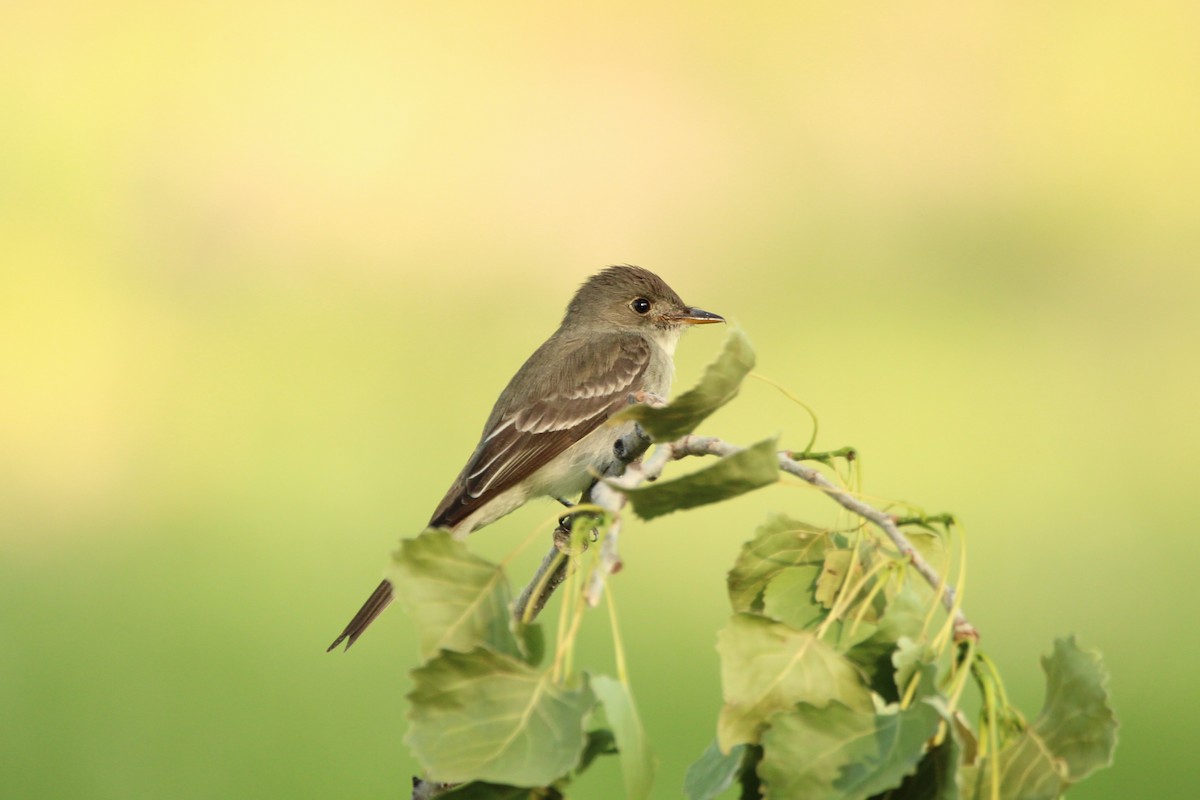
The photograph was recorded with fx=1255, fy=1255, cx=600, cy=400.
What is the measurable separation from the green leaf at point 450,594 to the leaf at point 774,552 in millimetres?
542

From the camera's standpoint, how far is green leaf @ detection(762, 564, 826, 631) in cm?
207

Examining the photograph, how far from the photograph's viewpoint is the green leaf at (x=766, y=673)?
1682mm

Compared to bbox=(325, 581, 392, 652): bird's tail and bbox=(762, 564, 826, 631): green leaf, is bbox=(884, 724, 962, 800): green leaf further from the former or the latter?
bbox=(325, 581, 392, 652): bird's tail

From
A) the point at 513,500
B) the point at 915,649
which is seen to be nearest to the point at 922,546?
the point at 915,649

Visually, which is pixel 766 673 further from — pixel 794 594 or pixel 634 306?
pixel 634 306

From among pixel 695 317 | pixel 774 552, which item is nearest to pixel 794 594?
pixel 774 552

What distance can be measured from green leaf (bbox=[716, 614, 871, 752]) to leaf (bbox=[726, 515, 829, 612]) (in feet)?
1.09

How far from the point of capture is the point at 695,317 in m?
6.03

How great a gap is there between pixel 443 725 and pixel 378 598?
2.39 meters

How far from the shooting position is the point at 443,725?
1521mm

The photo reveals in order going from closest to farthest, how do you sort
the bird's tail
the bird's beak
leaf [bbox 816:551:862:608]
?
1. leaf [bbox 816:551:862:608]
2. the bird's tail
3. the bird's beak

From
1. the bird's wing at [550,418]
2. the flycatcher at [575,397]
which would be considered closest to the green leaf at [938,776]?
the flycatcher at [575,397]

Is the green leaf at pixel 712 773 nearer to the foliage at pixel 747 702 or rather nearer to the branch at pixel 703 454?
the foliage at pixel 747 702

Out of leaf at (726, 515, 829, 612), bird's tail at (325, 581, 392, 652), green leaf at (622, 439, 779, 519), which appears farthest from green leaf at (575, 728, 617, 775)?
bird's tail at (325, 581, 392, 652)
